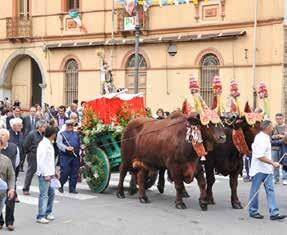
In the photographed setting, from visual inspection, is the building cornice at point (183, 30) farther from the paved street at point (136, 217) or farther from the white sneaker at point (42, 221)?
the white sneaker at point (42, 221)

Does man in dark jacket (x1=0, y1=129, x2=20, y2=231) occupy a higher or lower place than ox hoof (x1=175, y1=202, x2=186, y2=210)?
higher

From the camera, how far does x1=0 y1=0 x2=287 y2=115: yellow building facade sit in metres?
24.5

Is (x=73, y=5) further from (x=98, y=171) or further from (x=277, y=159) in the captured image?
(x=98, y=171)

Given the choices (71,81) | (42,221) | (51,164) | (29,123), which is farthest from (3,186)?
(71,81)

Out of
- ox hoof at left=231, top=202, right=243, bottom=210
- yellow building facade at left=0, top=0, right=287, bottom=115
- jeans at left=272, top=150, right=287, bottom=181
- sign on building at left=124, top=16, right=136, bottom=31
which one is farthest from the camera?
sign on building at left=124, top=16, right=136, bottom=31

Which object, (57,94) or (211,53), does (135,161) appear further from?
(57,94)

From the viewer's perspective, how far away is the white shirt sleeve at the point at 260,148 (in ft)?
34.9

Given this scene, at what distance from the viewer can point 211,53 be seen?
25.8 metres

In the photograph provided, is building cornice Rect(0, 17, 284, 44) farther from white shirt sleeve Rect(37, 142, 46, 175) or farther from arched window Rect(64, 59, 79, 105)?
white shirt sleeve Rect(37, 142, 46, 175)

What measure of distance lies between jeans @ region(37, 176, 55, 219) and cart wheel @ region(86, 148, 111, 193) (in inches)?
116

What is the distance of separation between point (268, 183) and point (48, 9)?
2245 centimetres

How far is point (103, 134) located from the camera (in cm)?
1395

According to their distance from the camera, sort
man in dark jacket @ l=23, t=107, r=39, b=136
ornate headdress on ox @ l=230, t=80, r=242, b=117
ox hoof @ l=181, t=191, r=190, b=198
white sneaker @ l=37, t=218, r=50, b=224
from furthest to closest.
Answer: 1. man in dark jacket @ l=23, t=107, r=39, b=136
2. ox hoof @ l=181, t=191, r=190, b=198
3. ornate headdress on ox @ l=230, t=80, r=242, b=117
4. white sneaker @ l=37, t=218, r=50, b=224

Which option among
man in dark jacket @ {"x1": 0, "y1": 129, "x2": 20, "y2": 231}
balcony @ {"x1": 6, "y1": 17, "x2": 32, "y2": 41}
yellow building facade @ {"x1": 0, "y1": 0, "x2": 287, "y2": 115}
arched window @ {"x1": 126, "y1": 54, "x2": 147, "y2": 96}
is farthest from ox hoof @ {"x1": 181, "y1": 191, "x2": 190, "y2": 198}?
balcony @ {"x1": 6, "y1": 17, "x2": 32, "y2": 41}
